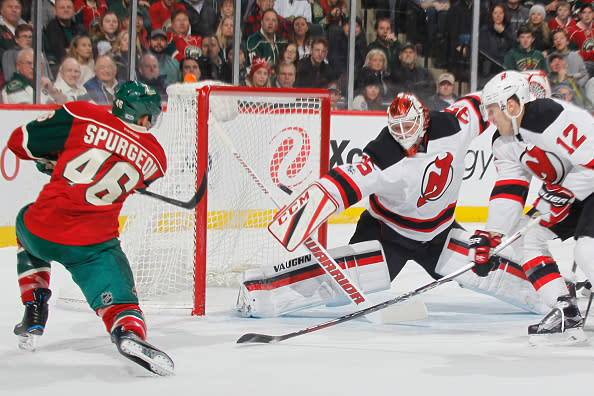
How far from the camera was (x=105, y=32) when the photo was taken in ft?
17.8

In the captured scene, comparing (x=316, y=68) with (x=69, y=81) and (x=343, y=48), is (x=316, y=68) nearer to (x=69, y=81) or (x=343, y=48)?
(x=343, y=48)

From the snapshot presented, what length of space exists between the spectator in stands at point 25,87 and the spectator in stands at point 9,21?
69 millimetres

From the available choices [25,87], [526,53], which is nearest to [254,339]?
[25,87]

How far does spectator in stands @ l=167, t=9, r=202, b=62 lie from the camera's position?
578 cm

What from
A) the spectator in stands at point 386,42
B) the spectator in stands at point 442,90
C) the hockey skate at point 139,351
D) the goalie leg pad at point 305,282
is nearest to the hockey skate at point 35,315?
the hockey skate at point 139,351

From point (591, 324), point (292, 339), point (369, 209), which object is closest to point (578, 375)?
point (591, 324)

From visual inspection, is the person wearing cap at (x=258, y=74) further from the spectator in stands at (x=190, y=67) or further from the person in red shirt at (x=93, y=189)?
the person in red shirt at (x=93, y=189)

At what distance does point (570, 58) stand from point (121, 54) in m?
3.66

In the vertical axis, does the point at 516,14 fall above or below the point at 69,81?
above

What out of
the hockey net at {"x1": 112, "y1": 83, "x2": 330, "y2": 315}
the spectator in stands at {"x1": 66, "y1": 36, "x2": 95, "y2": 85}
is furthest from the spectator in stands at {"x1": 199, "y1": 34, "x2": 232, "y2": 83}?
the hockey net at {"x1": 112, "y1": 83, "x2": 330, "y2": 315}

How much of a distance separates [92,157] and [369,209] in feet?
4.44

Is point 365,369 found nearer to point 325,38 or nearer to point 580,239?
point 580,239

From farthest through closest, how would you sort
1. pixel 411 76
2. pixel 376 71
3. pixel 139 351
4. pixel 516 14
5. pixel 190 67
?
pixel 516 14, pixel 411 76, pixel 376 71, pixel 190 67, pixel 139 351

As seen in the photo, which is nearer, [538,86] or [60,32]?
[538,86]
